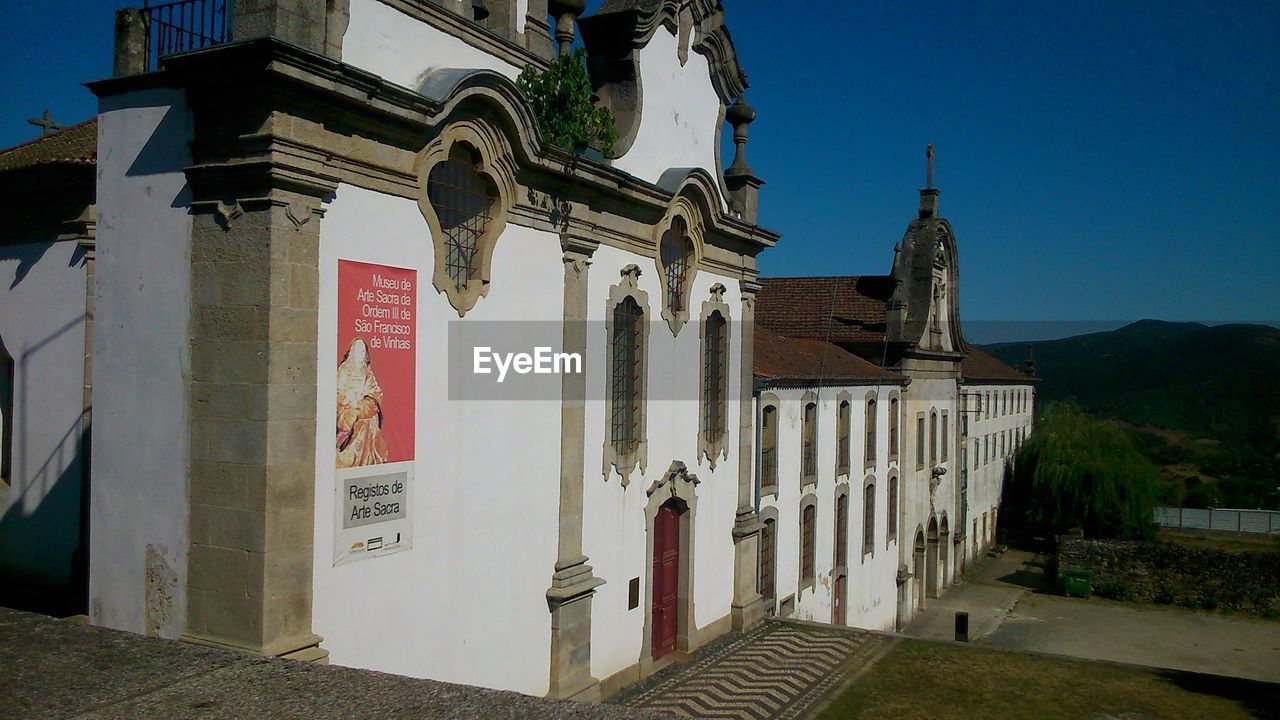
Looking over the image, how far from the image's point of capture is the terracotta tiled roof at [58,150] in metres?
11.7

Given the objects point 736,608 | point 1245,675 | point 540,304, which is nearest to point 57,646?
point 540,304

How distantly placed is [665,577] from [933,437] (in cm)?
2019

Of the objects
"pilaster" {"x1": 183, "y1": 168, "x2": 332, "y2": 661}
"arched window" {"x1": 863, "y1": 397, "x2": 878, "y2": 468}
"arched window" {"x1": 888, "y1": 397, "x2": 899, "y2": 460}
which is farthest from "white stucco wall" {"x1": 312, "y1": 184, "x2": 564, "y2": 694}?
"arched window" {"x1": 888, "y1": 397, "x2": 899, "y2": 460}

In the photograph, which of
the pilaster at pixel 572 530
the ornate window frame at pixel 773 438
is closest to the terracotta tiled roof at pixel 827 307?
the ornate window frame at pixel 773 438

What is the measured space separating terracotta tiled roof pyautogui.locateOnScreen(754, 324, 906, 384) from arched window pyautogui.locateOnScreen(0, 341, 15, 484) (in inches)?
486

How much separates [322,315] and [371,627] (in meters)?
2.95

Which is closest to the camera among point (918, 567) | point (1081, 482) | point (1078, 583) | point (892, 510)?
point (892, 510)

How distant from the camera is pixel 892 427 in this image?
28.2 m

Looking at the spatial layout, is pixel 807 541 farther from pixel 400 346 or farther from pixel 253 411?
pixel 253 411

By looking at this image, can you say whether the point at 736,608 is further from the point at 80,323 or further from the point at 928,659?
the point at 80,323

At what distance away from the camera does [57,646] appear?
5.71 meters

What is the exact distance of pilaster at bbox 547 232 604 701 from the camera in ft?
38.4

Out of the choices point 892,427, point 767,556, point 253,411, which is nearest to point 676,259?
point 767,556

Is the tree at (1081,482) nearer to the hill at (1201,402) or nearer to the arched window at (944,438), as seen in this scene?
the hill at (1201,402)
